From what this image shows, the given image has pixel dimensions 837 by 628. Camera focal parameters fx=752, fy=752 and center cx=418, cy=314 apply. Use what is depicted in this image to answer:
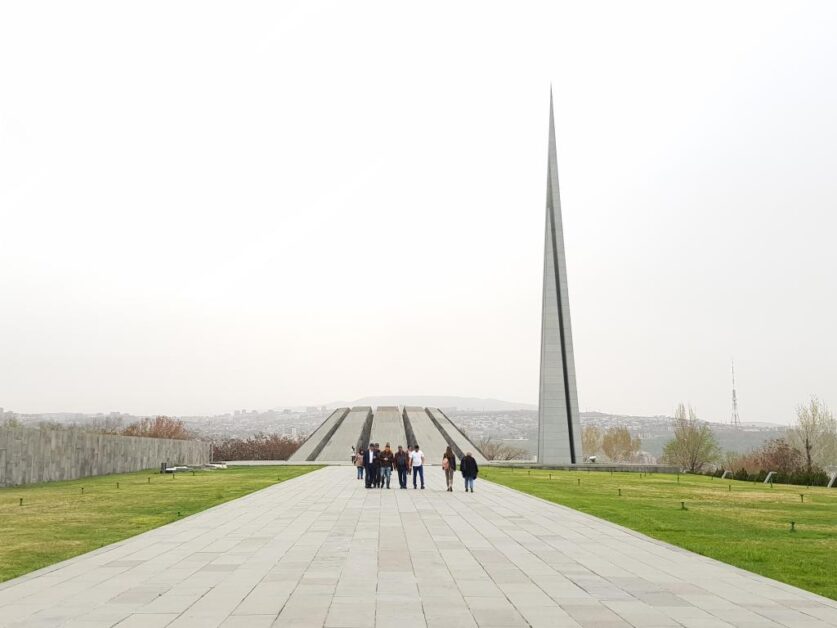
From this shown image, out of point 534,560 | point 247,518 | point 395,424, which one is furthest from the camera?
point 395,424

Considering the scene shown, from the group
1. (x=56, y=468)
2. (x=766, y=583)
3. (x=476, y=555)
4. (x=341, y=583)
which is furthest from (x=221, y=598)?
(x=56, y=468)

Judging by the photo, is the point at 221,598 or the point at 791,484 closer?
the point at 221,598

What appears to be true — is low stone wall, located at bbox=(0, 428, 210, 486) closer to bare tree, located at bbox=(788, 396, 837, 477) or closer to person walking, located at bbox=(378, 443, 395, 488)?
person walking, located at bbox=(378, 443, 395, 488)

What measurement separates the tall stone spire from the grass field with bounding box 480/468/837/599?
1730 cm

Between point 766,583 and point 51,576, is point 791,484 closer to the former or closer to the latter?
point 766,583

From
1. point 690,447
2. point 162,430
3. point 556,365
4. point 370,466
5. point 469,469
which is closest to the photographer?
point 469,469

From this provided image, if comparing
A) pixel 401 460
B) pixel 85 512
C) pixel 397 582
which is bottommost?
pixel 85 512

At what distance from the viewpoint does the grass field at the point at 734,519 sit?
1016cm

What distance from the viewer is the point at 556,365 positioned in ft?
152

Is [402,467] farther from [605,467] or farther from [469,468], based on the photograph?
[605,467]

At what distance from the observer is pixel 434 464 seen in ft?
136

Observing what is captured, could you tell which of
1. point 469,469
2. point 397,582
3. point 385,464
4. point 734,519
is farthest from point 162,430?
point 397,582

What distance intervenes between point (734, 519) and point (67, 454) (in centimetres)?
2545

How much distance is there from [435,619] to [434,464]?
116 ft
